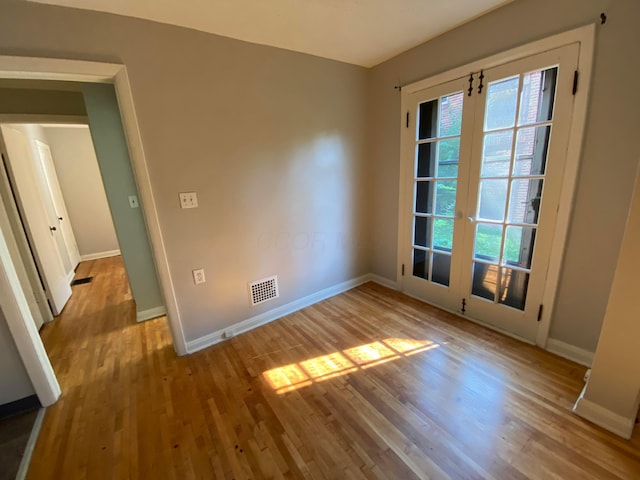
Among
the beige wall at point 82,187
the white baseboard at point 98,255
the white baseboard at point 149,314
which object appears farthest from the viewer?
the white baseboard at point 98,255

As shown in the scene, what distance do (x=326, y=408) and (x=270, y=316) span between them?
1169mm

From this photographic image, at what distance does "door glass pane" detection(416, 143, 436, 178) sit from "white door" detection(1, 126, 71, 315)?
404cm

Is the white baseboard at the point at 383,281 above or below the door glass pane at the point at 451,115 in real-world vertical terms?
below

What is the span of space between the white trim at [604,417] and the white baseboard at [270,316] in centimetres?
210

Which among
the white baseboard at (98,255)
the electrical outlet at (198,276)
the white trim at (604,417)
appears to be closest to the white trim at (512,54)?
the white trim at (604,417)

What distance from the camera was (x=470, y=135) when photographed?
214 cm

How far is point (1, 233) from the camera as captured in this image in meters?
1.54

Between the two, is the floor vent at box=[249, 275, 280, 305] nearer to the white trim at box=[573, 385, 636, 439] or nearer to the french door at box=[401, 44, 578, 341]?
the french door at box=[401, 44, 578, 341]

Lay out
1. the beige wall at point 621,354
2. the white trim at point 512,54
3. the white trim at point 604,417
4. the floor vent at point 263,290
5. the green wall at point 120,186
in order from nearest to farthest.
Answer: the beige wall at point 621,354 → the white trim at point 604,417 → the white trim at point 512,54 → the green wall at point 120,186 → the floor vent at point 263,290

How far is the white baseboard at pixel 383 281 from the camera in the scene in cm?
314

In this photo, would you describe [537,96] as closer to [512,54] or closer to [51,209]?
[512,54]

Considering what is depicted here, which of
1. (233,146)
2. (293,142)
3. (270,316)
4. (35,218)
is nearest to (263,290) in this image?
(270,316)

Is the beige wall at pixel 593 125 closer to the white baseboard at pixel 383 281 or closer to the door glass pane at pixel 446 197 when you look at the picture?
the door glass pane at pixel 446 197

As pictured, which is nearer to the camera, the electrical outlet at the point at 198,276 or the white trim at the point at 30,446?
the white trim at the point at 30,446
